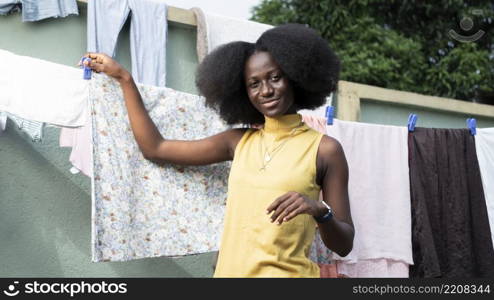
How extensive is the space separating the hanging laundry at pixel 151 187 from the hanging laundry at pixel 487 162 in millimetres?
1851

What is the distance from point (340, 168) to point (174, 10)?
6.15 feet

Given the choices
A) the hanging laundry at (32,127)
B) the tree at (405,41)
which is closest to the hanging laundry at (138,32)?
the hanging laundry at (32,127)

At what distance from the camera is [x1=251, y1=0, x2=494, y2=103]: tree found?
36.4 feet

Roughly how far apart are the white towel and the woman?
101cm

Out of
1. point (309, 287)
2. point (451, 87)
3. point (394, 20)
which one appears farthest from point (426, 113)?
point (394, 20)

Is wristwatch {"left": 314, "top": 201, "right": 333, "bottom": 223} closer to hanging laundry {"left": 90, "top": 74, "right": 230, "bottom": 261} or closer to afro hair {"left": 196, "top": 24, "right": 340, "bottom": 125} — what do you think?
afro hair {"left": 196, "top": 24, "right": 340, "bottom": 125}

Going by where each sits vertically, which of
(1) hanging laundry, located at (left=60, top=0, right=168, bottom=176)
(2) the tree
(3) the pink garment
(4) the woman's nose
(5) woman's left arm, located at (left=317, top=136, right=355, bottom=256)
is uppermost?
(2) the tree

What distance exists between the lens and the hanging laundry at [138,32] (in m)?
3.64

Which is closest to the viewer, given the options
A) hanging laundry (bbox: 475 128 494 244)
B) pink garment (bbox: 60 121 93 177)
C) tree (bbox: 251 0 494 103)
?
pink garment (bbox: 60 121 93 177)

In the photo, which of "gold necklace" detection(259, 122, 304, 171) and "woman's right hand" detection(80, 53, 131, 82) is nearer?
"gold necklace" detection(259, 122, 304, 171)

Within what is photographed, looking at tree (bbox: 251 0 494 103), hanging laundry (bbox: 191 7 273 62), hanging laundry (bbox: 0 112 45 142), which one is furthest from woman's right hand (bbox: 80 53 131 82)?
tree (bbox: 251 0 494 103)

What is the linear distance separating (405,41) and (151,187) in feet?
30.4

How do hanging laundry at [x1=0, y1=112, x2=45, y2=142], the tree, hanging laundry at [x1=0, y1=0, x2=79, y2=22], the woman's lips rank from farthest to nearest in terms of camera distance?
the tree
hanging laundry at [x1=0, y1=0, x2=79, y2=22]
hanging laundry at [x1=0, y1=112, x2=45, y2=142]
the woman's lips

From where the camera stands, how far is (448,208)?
4066mm
